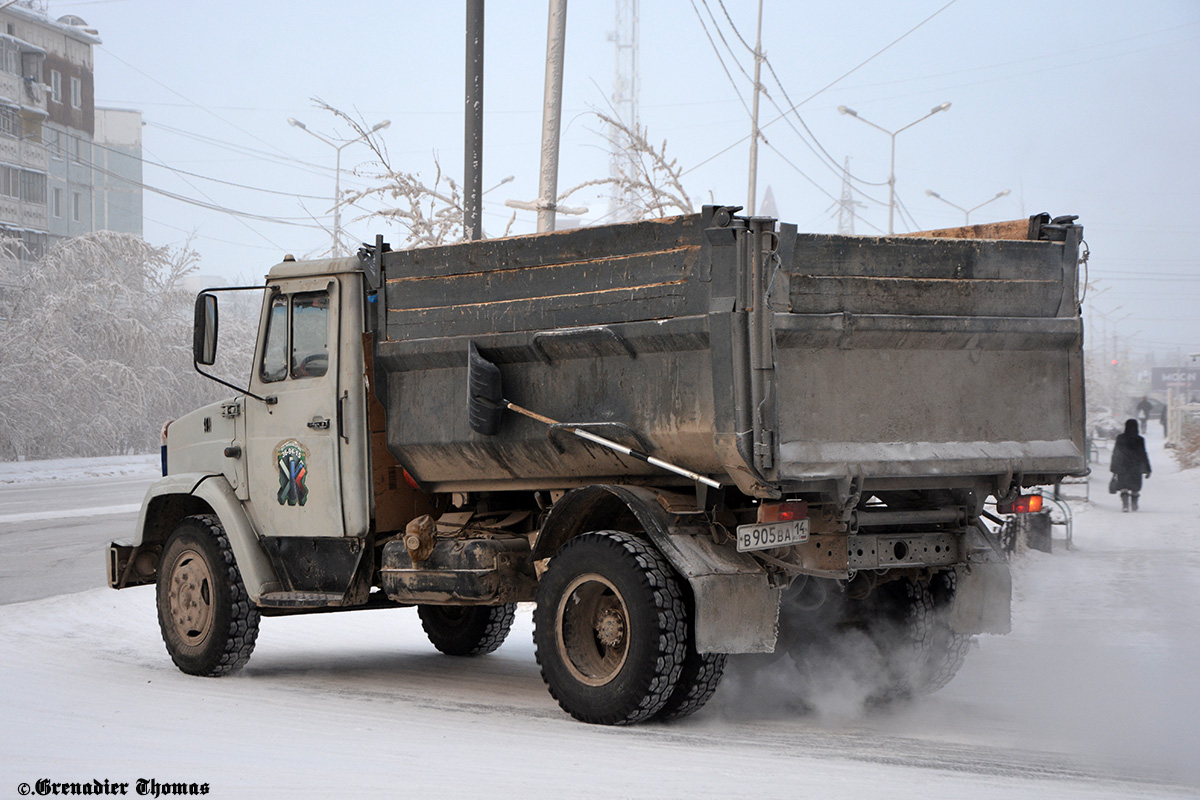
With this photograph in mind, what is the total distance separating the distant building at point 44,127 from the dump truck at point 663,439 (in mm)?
52046

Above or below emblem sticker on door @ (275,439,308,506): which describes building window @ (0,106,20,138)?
above

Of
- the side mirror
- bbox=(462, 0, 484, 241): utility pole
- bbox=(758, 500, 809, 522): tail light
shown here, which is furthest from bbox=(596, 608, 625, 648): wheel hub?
bbox=(462, 0, 484, 241): utility pole

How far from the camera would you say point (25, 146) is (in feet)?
200

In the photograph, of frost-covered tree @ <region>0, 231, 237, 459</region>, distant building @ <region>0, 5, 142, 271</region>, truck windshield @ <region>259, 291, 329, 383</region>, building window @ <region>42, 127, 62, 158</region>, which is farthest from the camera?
building window @ <region>42, 127, 62, 158</region>

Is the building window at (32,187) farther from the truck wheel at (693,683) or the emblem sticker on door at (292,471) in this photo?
the truck wheel at (693,683)

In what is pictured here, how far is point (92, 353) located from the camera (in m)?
40.9

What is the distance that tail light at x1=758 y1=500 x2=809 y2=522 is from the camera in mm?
6402

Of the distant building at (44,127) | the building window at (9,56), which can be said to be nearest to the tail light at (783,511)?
the distant building at (44,127)

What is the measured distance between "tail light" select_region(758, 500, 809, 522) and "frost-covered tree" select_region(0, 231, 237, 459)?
36199 mm

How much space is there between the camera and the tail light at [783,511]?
6.40 metres

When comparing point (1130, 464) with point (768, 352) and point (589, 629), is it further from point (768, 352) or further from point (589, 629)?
point (768, 352)

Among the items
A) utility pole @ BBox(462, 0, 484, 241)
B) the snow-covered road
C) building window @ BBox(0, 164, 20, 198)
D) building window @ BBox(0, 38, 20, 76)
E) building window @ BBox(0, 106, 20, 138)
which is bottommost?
the snow-covered road

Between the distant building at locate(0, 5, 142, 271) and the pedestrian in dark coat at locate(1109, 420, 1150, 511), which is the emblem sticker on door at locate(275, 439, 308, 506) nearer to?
the pedestrian in dark coat at locate(1109, 420, 1150, 511)

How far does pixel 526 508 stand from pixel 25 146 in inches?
2359
